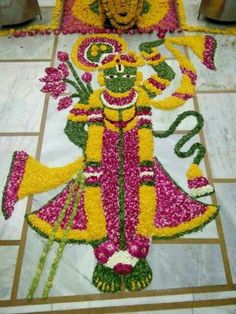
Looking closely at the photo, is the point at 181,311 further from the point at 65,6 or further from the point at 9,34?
the point at 65,6

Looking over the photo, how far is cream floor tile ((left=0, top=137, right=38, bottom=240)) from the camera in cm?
253

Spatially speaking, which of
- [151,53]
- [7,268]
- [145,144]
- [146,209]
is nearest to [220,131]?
[145,144]

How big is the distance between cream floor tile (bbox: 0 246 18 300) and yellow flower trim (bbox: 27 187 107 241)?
0.72 ft

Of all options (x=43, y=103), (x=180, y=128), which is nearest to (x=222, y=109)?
(x=180, y=128)

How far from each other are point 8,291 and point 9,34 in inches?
106

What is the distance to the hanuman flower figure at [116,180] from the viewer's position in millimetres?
2422

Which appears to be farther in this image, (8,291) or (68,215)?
(68,215)

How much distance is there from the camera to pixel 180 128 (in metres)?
3.04

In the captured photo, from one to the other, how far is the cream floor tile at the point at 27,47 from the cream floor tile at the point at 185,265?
2262mm

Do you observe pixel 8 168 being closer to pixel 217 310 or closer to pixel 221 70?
pixel 217 310

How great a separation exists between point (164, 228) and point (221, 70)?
176 cm

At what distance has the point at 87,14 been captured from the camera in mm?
4105

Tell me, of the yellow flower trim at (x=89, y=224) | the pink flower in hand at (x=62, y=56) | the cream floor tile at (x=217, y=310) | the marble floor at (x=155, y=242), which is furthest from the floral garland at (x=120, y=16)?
the cream floor tile at (x=217, y=310)

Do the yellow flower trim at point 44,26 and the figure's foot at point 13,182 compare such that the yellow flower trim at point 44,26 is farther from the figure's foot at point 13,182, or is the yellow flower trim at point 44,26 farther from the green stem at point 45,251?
the green stem at point 45,251
